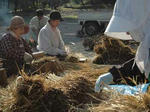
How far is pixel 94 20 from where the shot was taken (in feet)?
45.6

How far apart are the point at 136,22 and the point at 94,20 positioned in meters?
11.7

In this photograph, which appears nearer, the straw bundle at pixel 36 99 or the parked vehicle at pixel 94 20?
the straw bundle at pixel 36 99

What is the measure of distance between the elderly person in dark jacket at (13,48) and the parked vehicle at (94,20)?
28.2ft

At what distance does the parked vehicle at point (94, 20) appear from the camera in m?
13.7

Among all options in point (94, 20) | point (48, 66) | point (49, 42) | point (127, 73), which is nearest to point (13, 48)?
point (48, 66)

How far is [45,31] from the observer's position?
6.24 m

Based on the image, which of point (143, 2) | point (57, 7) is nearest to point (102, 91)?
point (143, 2)

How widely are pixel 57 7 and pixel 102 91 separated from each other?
27.8 meters

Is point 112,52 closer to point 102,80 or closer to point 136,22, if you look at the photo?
point 102,80

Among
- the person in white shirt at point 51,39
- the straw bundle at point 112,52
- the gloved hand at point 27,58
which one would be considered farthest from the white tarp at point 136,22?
the straw bundle at point 112,52

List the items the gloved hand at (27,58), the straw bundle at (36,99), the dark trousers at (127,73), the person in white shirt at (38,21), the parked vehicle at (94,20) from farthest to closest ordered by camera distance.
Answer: the parked vehicle at (94,20) → the person in white shirt at (38,21) → the gloved hand at (27,58) → the straw bundle at (36,99) → the dark trousers at (127,73)

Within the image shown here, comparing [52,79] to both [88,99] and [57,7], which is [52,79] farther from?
[57,7]

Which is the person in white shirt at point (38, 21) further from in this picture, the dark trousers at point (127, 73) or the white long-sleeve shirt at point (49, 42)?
the dark trousers at point (127, 73)

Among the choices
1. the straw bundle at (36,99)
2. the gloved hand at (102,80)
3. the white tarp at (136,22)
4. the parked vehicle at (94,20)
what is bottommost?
the parked vehicle at (94,20)
